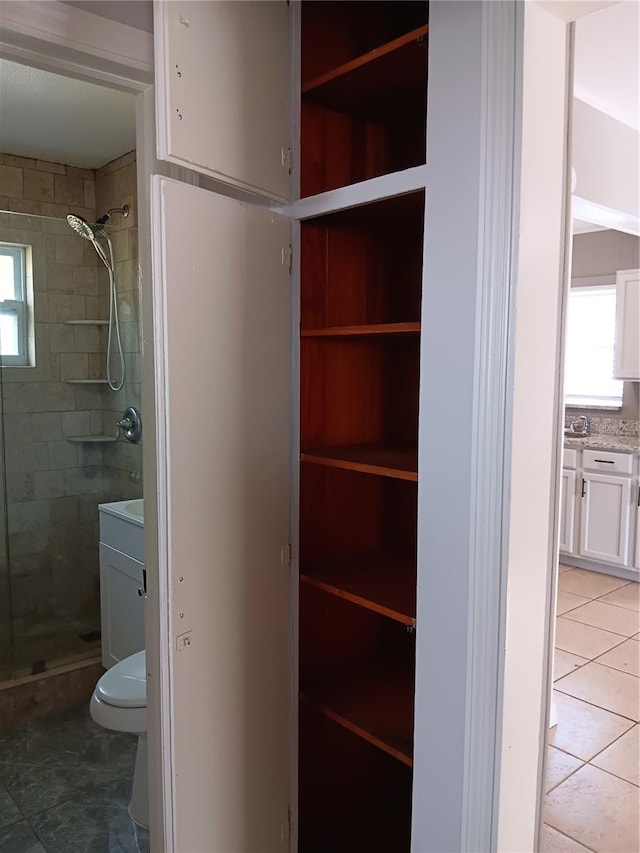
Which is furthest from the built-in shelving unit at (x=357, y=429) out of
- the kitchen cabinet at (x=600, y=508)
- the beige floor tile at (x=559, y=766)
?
the kitchen cabinet at (x=600, y=508)

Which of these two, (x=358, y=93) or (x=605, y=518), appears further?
(x=605, y=518)

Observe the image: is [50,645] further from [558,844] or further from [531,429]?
[531,429]

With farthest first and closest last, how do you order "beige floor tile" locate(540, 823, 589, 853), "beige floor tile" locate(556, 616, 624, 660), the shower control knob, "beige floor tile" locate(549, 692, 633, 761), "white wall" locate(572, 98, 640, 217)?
"beige floor tile" locate(556, 616, 624, 660) → the shower control knob → "white wall" locate(572, 98, 640, 217) → "beige floor tile" locate(549, 692, 633, 761) → "beige floor tile" locate(540, 823, 589, 853)

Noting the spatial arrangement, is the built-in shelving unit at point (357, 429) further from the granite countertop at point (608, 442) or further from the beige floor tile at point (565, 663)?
the granite countertop at point (608, 442)

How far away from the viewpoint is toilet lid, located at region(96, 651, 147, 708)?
6.84 ft

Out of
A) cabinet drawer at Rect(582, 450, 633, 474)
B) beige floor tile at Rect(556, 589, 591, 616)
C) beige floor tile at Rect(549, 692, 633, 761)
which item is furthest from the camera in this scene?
cabinet drawer at Rect(582, 450, 633, 474)

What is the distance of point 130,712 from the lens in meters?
2.08

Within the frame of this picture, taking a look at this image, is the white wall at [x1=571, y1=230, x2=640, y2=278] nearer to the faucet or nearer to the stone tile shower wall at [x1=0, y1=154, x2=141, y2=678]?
the faucet

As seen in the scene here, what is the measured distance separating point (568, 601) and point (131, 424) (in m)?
2.90

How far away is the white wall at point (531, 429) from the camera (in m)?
1.20

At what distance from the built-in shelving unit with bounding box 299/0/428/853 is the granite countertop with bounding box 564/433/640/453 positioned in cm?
292

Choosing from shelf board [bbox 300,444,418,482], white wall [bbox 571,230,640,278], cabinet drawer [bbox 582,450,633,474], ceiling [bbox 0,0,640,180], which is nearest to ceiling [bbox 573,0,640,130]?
ceiling [bbox 0,0,640,180]

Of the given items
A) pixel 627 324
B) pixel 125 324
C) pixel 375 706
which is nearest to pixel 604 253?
pixel 627 324

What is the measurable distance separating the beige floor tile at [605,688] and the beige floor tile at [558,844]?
875 millimetres
